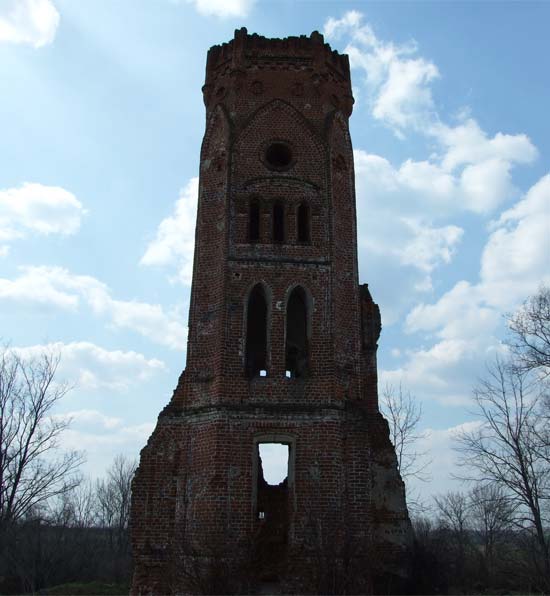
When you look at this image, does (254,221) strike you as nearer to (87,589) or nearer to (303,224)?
(303,224)

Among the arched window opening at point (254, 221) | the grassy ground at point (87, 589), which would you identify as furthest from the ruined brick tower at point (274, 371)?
the grassy ground at point (87, 589)

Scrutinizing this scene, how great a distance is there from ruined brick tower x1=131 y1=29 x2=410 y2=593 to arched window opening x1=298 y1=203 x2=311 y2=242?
0.19 feet

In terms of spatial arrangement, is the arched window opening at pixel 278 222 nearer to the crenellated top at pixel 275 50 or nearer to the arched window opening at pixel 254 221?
the arched window opening at pixel 254 221

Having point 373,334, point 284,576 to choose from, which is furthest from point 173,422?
point 373,334

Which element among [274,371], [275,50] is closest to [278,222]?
[274,371]

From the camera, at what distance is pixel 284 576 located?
11.6 metres

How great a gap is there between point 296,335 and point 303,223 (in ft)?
9.45

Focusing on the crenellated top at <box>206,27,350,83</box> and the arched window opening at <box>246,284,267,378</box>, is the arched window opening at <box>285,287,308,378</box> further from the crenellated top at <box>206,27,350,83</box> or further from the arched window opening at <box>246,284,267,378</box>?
the crenellated top at <box>206,27,350,83</box>

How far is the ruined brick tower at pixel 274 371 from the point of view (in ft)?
38.9

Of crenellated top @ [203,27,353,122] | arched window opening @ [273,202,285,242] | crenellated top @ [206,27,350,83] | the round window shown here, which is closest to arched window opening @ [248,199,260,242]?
arched window opening @ [273,202,285,242]

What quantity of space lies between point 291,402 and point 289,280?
2.85 metres

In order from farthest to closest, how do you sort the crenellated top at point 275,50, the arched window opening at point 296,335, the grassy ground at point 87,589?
the grassy ground at point 87,589 < the crenellated top at point 275,50 < the arched window opening at point 296,335

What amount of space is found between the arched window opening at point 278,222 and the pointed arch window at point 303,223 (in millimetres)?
381

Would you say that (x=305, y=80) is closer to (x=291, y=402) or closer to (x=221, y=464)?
(x=291, y=402)
